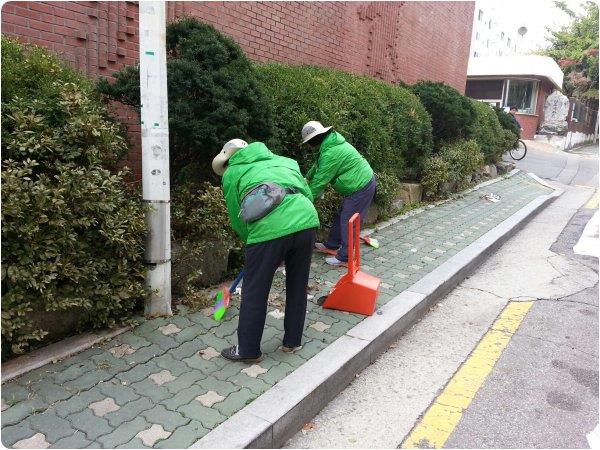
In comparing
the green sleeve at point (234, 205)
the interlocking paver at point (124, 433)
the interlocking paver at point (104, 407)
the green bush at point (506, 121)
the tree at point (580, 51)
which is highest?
the tree at point (580, 51)

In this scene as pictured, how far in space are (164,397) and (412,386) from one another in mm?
1622

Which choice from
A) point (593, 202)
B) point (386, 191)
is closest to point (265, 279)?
point (386, 191)

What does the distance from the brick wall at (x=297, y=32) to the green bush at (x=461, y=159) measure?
2169 mm

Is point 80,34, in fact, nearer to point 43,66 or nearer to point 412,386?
point 43,66

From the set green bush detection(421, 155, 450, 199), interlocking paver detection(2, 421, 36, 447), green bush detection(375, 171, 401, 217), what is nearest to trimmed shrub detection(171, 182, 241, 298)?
interlocking paver detection(2, 421, 36, 447)

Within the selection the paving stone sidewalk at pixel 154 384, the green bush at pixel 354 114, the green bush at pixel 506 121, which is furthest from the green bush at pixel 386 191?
the green bush at pixel 506 121

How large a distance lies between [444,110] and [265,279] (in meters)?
7.54

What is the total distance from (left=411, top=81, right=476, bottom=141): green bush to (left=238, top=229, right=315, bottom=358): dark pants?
23.7 ft

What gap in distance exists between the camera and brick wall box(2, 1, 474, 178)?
4352 millimetres

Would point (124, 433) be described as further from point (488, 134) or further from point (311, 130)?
point (488, 134)

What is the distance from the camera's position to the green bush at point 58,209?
9.17 feet

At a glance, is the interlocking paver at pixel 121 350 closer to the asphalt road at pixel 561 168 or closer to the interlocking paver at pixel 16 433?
the interlocking paver at pixel 16 433

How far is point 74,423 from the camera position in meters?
2.53

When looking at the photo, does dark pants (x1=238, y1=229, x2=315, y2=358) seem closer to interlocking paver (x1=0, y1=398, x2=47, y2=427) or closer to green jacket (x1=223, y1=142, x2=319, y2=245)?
green jacket (x1=223, y1=142, x2=319, y2=245)
